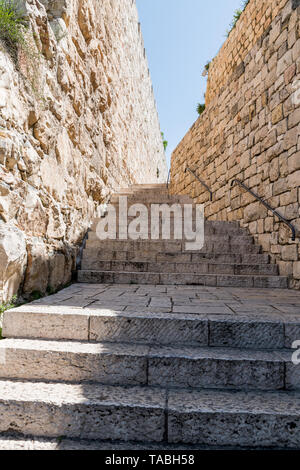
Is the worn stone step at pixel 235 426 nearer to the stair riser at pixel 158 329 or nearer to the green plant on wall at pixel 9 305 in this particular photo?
the stair riser at pixel 158 329

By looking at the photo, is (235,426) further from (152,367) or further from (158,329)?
(158,329)

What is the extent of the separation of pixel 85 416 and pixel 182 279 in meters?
2.06

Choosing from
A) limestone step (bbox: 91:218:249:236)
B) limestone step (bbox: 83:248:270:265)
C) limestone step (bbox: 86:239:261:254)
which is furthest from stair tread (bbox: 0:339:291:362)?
limestone step (bbox: 91:218:249:236)

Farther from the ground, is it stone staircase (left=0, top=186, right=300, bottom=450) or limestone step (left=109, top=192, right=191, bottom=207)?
limestone step (left=109, top=192, right=191, bottom=207)

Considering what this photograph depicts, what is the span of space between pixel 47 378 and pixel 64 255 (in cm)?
147

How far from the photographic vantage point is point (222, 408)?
128 centimetres

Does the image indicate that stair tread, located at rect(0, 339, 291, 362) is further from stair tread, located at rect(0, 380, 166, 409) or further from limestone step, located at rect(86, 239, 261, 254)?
limestone step, located at rect(86, 239, 261, 254)

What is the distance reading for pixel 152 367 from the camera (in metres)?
Result: 1.51

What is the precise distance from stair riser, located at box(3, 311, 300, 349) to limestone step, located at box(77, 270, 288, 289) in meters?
1.39

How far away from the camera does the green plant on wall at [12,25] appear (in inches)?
77.4

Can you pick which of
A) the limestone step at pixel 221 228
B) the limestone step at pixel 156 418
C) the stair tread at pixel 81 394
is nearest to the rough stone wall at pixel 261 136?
the limestone step at pixel 221 228

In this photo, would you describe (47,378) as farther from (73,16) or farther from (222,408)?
(73,16)

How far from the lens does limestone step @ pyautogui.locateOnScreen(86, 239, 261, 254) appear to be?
12.1 feet

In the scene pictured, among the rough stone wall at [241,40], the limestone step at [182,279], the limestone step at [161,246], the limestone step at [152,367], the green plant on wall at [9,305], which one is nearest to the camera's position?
the limestone step at [152,367]
